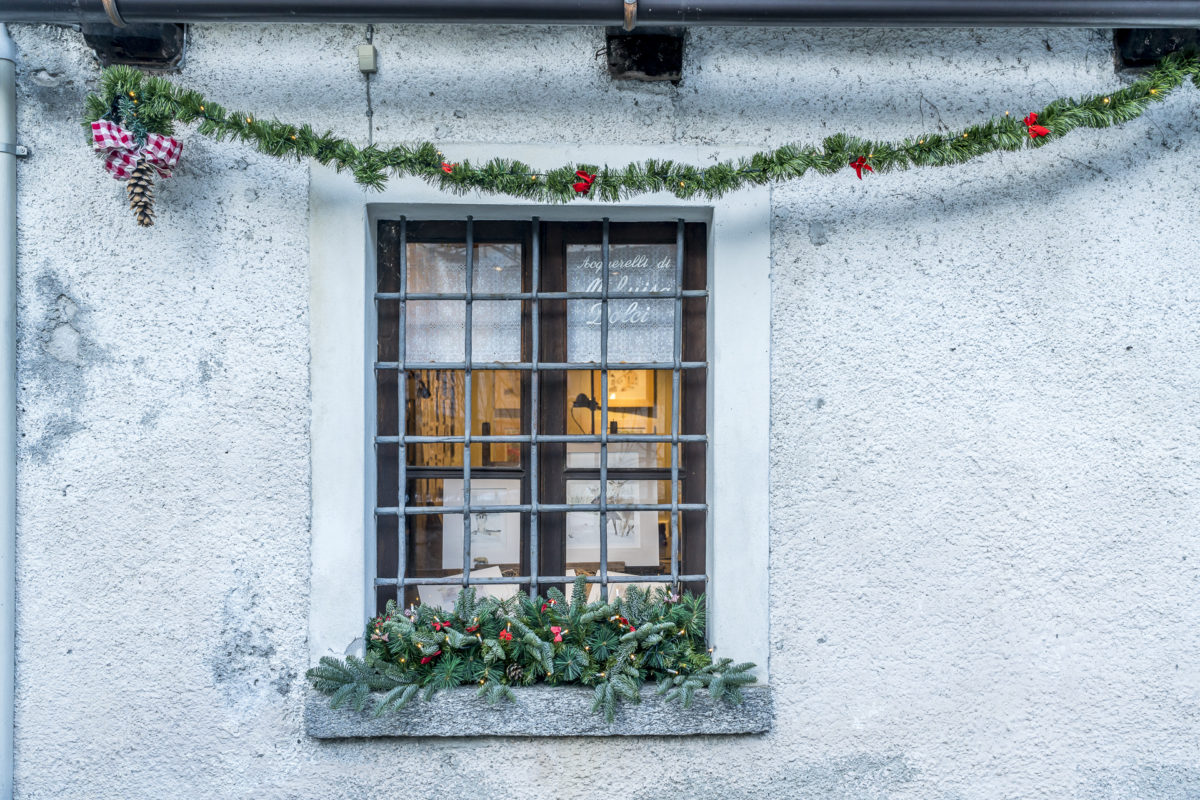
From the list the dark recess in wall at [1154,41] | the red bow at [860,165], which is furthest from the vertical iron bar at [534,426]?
the dark recess in wall at [1154,41]

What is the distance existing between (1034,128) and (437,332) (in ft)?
→ 7.43

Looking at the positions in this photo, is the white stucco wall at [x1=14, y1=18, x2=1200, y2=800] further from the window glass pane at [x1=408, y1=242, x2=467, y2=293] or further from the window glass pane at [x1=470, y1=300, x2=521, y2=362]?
the window glass pane at [x1=470, y1=300, x2=521, y2=362]

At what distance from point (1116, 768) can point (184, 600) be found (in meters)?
3.57

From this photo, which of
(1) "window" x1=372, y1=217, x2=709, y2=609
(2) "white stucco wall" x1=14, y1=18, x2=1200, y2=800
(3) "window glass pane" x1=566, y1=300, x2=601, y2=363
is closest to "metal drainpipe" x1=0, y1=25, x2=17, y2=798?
(2) "white stucco wall" x1=14, y1=18, x2=1200, y2=800

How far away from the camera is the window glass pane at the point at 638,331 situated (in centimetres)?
275

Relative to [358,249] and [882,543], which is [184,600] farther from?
[882,543]

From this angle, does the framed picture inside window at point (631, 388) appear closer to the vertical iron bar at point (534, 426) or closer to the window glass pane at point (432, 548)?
the vertical iron bar at point (534, 426)

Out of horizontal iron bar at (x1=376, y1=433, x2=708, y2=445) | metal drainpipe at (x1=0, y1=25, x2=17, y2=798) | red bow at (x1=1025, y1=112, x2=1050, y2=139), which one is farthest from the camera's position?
horizontal iron bar at (x1=376, y1=433, x2=708, y2=445)

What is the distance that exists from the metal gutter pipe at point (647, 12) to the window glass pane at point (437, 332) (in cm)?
101

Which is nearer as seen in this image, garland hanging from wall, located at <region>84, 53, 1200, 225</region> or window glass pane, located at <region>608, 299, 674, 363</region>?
garland hanging from wall, located at <region>84, 53, 1200, 225</region>

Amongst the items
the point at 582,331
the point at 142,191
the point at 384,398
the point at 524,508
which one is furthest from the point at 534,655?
the point at 142,191

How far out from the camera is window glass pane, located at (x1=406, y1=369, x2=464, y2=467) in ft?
8.97

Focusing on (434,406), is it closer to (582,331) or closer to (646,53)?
(582,331)

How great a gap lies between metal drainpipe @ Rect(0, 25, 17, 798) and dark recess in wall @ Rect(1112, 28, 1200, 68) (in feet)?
13.4
